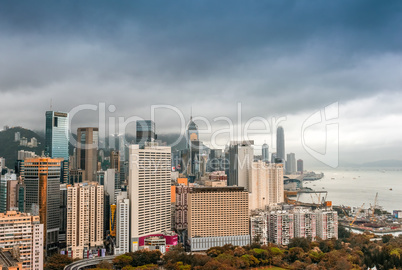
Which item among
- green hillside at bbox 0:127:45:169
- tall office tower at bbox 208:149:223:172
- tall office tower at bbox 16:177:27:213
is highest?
green hillside at bbox 0:127:45:169

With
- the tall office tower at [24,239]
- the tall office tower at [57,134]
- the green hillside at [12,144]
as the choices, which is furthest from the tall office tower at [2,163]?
the tall office tower at [24,239]

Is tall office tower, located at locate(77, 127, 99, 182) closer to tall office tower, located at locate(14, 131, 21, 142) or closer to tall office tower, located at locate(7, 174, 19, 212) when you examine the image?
tall office tower, located at locate(14, 131, 21, 142)

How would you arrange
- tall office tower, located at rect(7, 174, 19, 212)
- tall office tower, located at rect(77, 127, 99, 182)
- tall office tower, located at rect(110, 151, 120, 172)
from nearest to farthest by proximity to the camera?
tall office tower, located at rect(7, 174, 19, 212) < tall office tower, located at rect(77, 127, 99, 182) < tall office tower, located at rect(110, 151, 120, 172)

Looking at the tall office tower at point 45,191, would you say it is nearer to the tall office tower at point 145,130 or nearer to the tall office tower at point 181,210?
the tall office tower at point 181,210

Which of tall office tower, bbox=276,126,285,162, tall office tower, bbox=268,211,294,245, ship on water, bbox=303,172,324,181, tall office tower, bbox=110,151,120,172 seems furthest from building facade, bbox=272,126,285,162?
tall office tower, bbox=268,211,294,245

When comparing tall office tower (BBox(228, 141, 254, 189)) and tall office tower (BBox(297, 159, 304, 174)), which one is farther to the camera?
tall office tower (BBox(297, 159, 304, 174))

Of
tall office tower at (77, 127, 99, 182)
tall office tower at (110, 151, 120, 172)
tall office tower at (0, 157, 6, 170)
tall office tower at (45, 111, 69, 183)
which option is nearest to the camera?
tall office tower at (0, 157, 6, 170)

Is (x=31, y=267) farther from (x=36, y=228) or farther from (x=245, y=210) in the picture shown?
(x=245, y=210)
